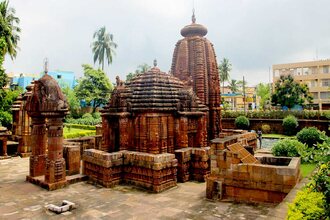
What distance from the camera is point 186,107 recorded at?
1197 cm

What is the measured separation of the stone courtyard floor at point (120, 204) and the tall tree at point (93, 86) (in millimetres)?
31154

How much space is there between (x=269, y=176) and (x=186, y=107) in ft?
17.5

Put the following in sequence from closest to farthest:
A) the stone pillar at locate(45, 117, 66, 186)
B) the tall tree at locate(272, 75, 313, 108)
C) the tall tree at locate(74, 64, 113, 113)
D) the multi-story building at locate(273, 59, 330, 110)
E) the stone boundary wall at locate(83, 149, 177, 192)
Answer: the stone boundary wall at locate(83, 149, 177, 192)
the stone pillar at locate(45, 117, 66, 186)
the tall tree at locate(272, 75, 313, 108)
the tall tree at locate(74, 64, 113, 113)
the multi-story building at locate(273, 59, 330, 110)

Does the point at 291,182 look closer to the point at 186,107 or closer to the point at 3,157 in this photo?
the point at 186,107

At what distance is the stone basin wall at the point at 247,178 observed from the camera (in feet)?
24.2

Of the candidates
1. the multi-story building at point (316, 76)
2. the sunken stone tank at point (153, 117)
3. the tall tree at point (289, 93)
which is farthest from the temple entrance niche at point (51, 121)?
the multi-story building at point (316, 76)

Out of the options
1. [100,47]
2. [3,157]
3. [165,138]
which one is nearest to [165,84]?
[165,138]

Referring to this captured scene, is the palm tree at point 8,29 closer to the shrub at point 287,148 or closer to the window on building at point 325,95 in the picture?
the shrub at point 287,148

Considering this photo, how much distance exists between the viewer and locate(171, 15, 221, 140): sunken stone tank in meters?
16.0

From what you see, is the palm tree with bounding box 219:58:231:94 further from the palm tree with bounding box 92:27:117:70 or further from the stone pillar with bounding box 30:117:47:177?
the stone pillar with bounding box 30:117:47:177

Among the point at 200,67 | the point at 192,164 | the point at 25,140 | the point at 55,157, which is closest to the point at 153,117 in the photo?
the point at 192,164

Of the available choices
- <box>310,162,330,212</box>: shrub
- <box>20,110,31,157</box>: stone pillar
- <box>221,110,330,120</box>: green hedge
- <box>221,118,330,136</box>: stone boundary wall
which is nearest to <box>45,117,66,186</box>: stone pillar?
<box>20,110,31,157</box>: stone pillar

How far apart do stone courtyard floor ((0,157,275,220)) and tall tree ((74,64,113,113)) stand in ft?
102

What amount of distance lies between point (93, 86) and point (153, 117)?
32.4m
